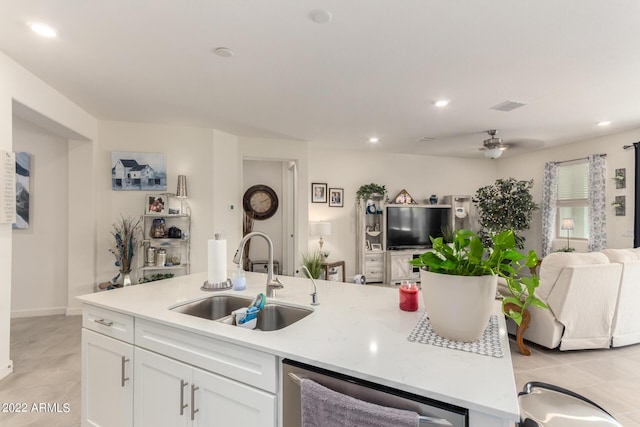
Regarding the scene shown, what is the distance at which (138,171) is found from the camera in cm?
401

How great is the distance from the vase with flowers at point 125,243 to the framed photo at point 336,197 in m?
3.19

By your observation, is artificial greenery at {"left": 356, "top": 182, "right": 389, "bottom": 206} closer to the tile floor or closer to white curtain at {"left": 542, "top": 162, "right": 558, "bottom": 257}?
white curtain at {"left": 542, "top": 162, "right": 558, "bottom": 257}

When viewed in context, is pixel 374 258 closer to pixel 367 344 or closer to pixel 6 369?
pixel 367 344

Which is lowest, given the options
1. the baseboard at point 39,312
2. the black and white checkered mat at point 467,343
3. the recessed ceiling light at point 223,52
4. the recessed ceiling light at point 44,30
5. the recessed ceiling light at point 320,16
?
the baseboard at point 39,312

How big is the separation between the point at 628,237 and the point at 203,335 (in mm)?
5915

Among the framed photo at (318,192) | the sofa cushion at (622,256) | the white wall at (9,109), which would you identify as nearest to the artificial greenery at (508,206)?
the sofa cushion at (622,256)

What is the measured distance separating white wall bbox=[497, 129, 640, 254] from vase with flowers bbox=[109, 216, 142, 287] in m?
6.77

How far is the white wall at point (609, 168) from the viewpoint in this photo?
177 inches

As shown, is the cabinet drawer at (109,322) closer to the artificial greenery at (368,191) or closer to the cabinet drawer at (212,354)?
the cabinet drawer at (212,354)

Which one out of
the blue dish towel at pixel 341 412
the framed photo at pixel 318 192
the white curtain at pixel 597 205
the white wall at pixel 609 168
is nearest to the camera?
the blue dish towel at pixel 341 412

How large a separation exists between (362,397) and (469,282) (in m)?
0.52

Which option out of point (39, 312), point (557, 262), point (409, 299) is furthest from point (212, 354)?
point (39, 312)

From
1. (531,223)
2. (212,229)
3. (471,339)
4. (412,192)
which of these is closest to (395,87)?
(471,339)

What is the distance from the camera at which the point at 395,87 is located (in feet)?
9.74
